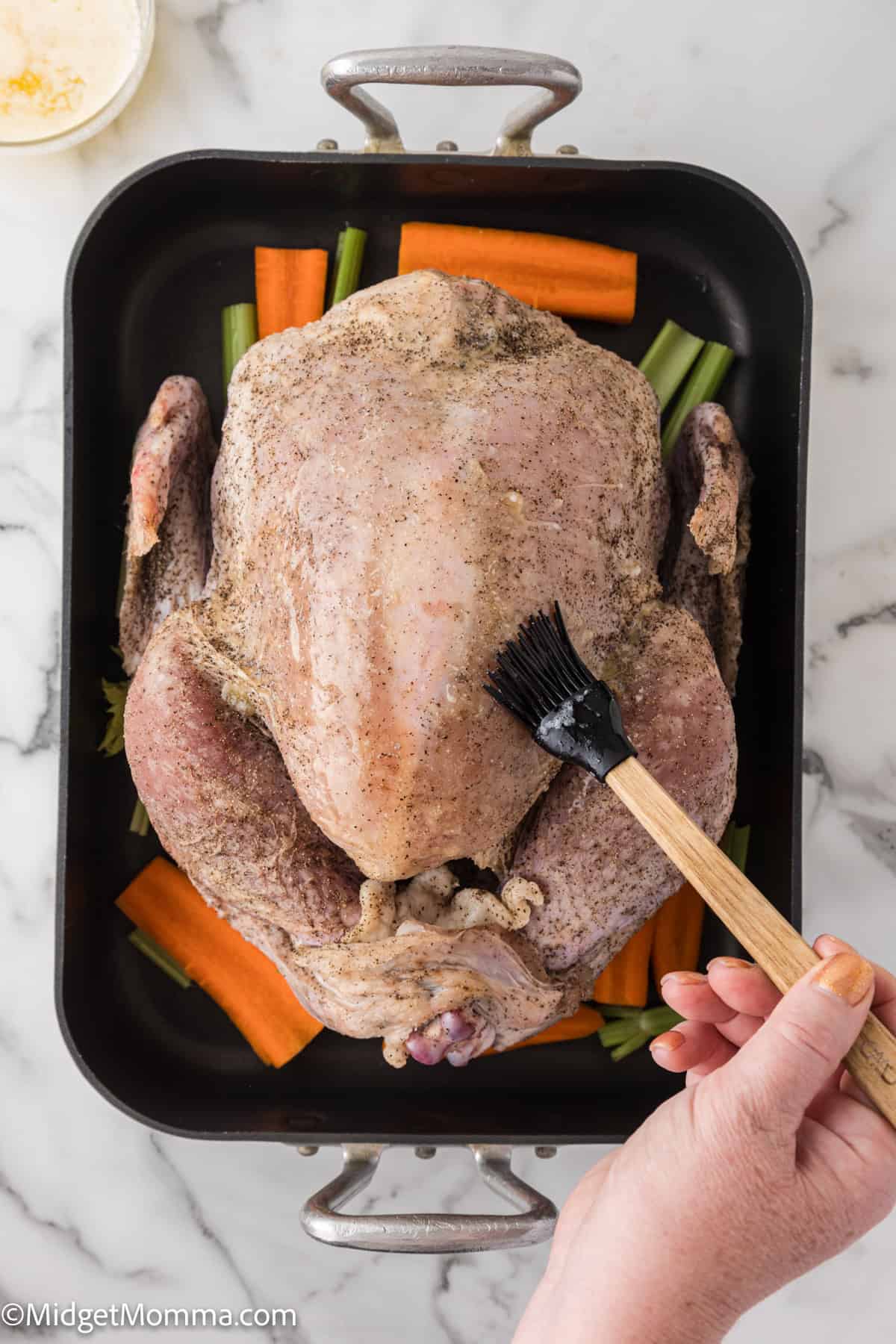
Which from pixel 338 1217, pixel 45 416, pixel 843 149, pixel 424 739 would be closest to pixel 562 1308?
pixel 338 1217

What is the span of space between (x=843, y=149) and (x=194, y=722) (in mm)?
1558

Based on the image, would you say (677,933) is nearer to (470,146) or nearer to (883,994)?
(883,994)

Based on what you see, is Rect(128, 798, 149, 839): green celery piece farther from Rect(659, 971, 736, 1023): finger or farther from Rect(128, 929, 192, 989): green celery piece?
Rect(659, 971, 736, 1023): finger

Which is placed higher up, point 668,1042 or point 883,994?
point 883,994

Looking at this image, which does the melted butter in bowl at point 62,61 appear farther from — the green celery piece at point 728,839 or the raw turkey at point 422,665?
the green celery piece at point 728,839

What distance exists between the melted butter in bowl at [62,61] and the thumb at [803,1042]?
1.80 meters

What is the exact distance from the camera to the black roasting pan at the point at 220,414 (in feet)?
5.95

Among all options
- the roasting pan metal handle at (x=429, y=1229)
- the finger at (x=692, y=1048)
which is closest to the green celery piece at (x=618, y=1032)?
the roasting pan metal handle at (x=429, y=1229)

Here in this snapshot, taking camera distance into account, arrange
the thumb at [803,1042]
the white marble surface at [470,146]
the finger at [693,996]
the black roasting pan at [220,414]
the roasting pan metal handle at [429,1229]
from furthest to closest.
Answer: the white marble surface at [470,146] < the black roasting pan at [220,414] < the roasting pan metal handle at [429,1229] < the finger at [693,996] < the thumb at [803,1042]

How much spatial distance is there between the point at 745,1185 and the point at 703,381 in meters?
1.36

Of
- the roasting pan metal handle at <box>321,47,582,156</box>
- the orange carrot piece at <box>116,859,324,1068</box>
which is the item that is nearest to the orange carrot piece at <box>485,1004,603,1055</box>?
the orange carrot piece at <box>116,859,324,1068</box>

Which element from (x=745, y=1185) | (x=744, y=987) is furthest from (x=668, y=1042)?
(x=745, y=1185)

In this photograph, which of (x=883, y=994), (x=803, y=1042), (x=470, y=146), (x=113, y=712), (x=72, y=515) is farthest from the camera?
(x=470, y=146)

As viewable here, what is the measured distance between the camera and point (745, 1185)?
1.18 meters
